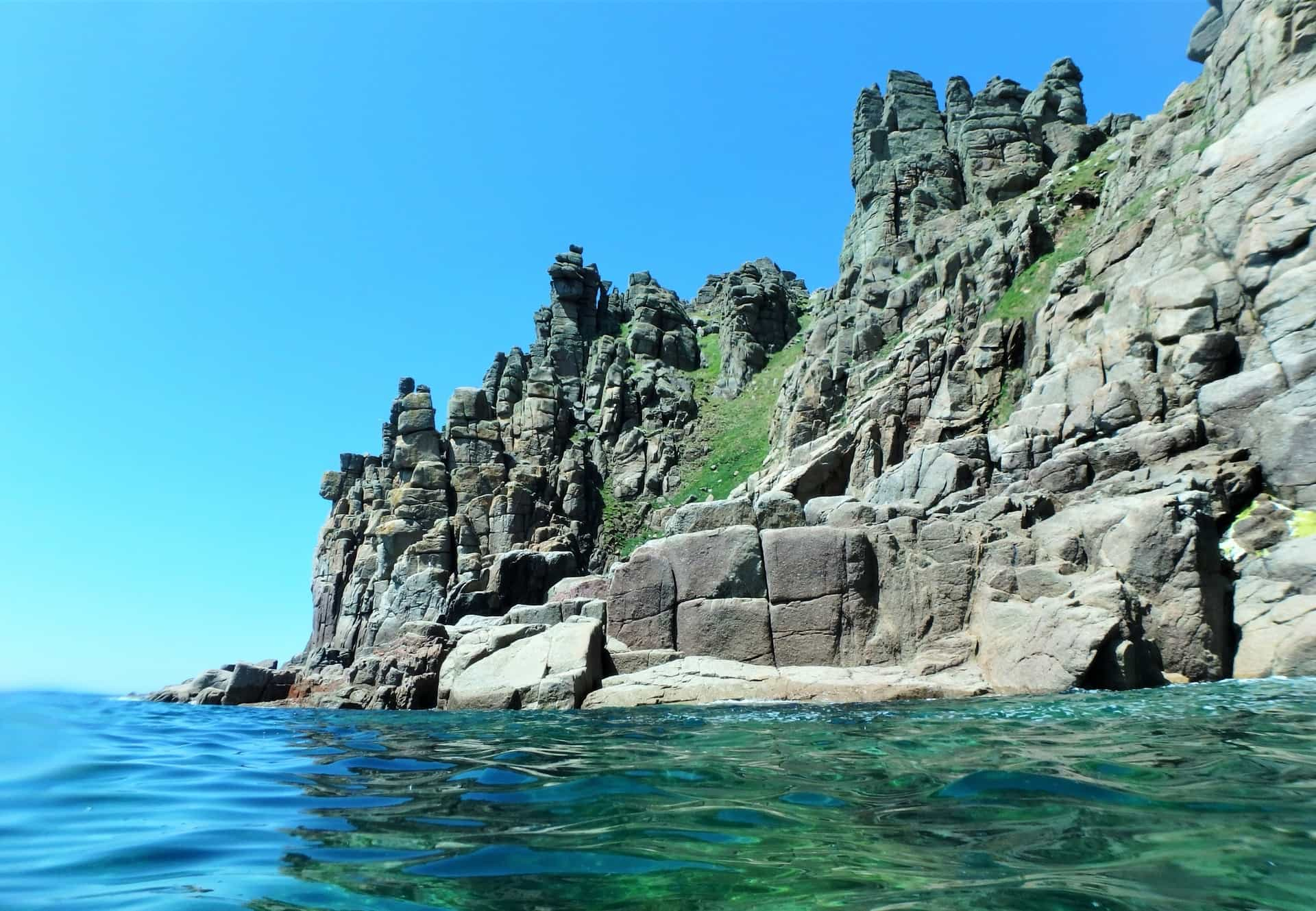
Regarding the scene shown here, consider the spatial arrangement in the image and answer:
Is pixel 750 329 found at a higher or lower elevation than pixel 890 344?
higher

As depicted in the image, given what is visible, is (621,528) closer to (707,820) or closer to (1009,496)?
(1009,496)

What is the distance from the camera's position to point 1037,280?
3741 cm

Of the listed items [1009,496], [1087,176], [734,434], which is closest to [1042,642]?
[1009,496]

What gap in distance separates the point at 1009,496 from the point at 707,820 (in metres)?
15.2

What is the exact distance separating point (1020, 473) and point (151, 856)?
22859mm

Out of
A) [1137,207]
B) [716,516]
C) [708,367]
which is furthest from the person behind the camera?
[708,367]

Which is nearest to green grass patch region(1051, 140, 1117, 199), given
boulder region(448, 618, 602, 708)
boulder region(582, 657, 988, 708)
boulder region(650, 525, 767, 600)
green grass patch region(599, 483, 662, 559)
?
green grass patch region(599, 483, 662, 559)

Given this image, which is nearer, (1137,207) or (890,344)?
(1137,207)

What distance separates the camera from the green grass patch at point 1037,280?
118 feet

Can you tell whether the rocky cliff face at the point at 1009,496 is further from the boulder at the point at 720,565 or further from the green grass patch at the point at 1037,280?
the green grass patch at the point at 1037,280

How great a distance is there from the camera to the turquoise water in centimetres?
361

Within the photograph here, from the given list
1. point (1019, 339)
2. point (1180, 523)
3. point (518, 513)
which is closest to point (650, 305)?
point (518, 513)

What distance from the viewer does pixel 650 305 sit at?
81062 mm

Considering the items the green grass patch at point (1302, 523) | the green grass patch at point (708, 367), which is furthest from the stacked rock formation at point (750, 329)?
the green grass patch at point (1302, 523)
